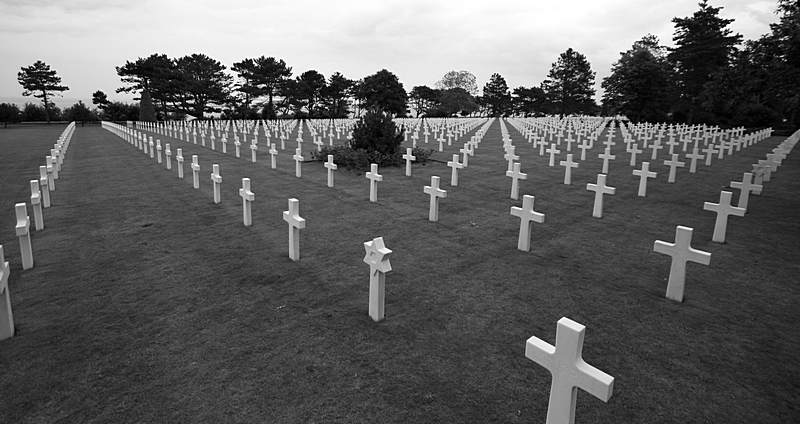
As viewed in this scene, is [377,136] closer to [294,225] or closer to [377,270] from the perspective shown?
[294,225]

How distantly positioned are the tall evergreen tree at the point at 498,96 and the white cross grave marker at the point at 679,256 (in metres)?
97.0

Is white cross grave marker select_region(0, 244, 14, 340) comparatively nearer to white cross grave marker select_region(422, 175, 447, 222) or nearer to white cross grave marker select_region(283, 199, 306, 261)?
white cross grave marker select_region(283, 199, 306, 261)

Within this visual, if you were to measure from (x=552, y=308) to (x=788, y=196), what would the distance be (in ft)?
27.9

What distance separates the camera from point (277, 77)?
64688mm

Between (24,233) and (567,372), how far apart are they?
5529 millimetres

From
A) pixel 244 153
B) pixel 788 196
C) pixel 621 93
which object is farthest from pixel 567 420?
pixel 621 93

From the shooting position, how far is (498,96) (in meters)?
97.2

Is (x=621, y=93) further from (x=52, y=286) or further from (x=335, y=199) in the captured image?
(x=52, y=286)

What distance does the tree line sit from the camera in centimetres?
1211

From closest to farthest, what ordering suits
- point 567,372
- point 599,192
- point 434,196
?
point 567,372, point 434,196, point 599,192

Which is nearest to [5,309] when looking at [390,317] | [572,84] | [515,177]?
[390,317]

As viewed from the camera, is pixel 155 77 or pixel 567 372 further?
pixel 155 77

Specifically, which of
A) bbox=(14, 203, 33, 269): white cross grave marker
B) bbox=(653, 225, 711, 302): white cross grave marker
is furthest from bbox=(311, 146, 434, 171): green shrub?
bbox=(653, 225, 711, 302): white cross grave marker

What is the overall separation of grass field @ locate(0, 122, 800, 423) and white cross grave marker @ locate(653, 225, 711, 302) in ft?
0.49
